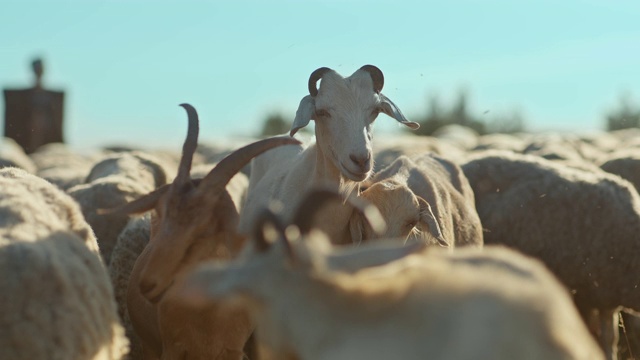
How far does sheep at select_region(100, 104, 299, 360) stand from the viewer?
5168 millimetres

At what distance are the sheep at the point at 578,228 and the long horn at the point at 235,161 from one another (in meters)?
3.51

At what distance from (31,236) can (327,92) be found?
8.02 feet

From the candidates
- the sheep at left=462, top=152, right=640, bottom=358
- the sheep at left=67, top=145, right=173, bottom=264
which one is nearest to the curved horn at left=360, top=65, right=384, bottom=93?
the sheep at left=67, top=145, right=173, bottom=264

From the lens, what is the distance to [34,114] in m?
22.4

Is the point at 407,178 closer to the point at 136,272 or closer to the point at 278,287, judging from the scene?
the point at 136,272

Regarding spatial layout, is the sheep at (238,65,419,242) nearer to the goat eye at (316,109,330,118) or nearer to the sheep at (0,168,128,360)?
the goat eye at (316,109,330,118)

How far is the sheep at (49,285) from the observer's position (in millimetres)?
4195

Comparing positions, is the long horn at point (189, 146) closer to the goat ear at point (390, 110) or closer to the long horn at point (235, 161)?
the long horn at point (235, 161)

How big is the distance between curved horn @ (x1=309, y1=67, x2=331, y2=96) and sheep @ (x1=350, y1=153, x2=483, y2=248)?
664 millimetres

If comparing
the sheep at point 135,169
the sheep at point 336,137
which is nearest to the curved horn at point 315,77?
the sheep at point 336,137

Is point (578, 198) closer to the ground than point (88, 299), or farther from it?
closer to the ground

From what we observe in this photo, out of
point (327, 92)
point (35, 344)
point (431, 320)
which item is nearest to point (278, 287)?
point (431, 320)

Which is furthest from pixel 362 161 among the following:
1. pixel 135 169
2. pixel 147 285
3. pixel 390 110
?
pixel 135 169

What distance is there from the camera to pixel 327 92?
21.3 ft
